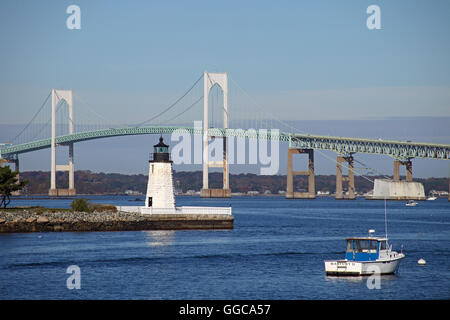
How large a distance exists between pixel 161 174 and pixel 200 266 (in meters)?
9.49

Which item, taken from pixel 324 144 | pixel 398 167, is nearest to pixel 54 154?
pixel 324 144

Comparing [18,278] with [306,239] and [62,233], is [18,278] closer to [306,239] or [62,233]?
[62,233]

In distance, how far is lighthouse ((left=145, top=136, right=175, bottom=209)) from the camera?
33188mm

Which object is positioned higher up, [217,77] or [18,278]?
[217,77]

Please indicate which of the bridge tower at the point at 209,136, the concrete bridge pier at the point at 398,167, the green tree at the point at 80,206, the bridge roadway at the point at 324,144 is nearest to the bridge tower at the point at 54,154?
the bridge roadway at the point at 324,144

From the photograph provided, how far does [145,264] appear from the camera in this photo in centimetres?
2450

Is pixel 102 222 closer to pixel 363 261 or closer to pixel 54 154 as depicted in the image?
pixel 363 261

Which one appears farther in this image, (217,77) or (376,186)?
(376,186)

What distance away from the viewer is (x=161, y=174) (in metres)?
33.2

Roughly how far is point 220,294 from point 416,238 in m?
19.1

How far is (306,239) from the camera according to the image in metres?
35.1
